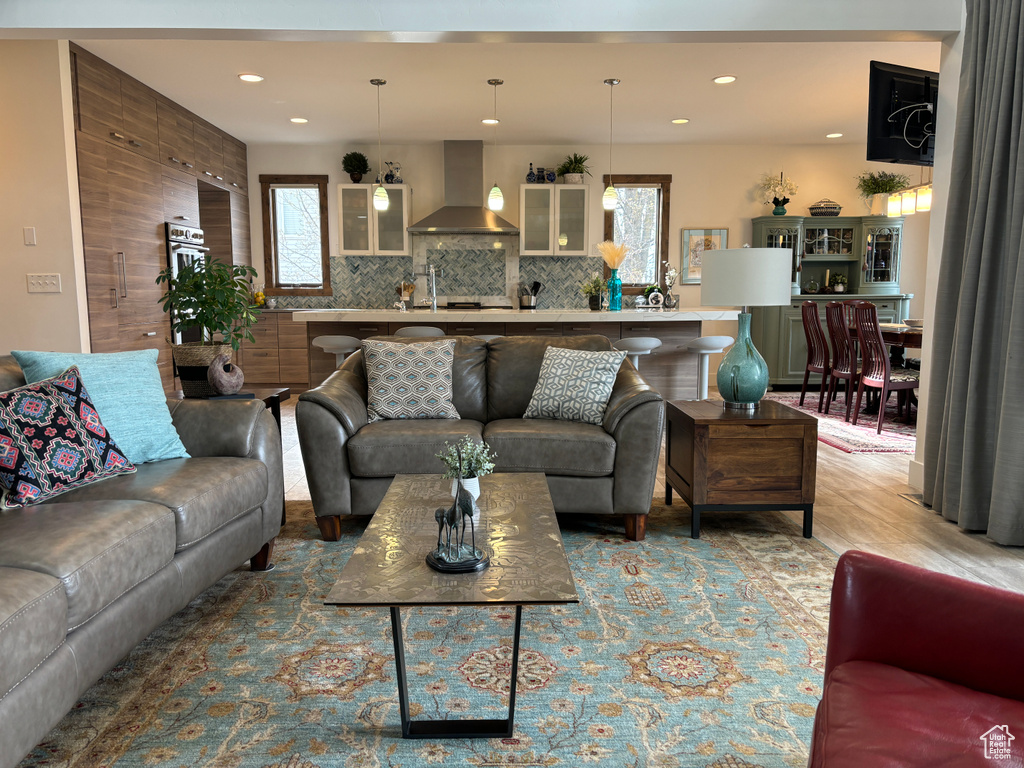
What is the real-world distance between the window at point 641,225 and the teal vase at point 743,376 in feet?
16.4

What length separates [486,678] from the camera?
6.77 ft

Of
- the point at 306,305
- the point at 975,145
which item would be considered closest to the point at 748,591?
the point at 975,145

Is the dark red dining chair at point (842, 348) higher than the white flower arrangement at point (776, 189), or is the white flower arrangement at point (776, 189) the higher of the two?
the white flower arrangement at point (776, 189)

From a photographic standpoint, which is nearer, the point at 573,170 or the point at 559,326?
the point at 559,326

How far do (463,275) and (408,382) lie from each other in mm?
4905

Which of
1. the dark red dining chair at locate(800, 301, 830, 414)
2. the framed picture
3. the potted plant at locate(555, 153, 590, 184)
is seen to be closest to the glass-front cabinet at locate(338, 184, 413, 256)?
the potted plant at locate(555, 153, 590, 184)

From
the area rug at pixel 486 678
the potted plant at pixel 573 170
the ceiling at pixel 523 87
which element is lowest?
the area rug at pixel 486 678

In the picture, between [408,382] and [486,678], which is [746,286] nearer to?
[408,382]

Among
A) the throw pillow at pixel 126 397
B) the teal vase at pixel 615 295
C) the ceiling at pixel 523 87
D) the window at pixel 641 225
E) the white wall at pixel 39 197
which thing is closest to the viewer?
the throw pillow at pixel 126 397

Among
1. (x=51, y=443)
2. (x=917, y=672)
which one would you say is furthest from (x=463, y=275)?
(x=917, y=672)

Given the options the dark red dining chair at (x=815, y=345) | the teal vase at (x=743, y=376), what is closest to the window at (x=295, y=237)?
the dark red dining chair at (x=815, y=345)

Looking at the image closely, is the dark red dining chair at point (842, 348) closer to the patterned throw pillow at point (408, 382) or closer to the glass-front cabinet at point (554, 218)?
the glass-front cabinet at point (554, 218)

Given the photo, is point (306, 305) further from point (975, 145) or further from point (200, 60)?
point (975, 145)

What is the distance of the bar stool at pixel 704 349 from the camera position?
5.82m
